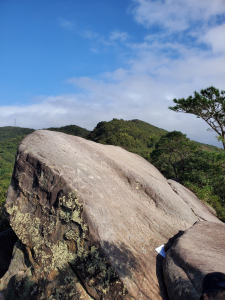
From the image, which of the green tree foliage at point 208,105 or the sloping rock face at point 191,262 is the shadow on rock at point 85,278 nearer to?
the sloping rock face at point 191,262

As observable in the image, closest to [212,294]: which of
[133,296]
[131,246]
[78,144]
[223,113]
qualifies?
[133,296]

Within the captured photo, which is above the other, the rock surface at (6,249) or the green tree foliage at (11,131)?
the green tree foliage at (11,131)

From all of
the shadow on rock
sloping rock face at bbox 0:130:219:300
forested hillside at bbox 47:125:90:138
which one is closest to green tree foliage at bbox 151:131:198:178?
sloping rock face at bbox 0:130:219:300

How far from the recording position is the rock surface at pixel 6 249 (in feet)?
17.8

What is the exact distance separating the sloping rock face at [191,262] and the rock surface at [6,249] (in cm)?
431

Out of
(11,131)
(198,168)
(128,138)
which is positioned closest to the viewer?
(198,168)

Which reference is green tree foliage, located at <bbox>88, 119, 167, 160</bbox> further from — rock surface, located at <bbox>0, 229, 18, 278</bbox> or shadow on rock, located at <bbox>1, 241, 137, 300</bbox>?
shadow on rock, located at <bbox>1, 241, 137, 300</bbox>

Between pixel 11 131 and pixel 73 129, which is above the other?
pixel 73 129

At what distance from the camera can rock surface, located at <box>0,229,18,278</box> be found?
17.8ft

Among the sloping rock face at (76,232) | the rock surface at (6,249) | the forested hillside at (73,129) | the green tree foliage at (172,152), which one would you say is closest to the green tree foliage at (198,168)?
the green tree foliage at (172,152)

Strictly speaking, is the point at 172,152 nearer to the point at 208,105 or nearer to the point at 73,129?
the point at 208,105

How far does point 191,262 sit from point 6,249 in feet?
16.6

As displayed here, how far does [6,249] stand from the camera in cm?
577

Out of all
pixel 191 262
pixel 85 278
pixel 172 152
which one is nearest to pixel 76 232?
pixel 85 278
